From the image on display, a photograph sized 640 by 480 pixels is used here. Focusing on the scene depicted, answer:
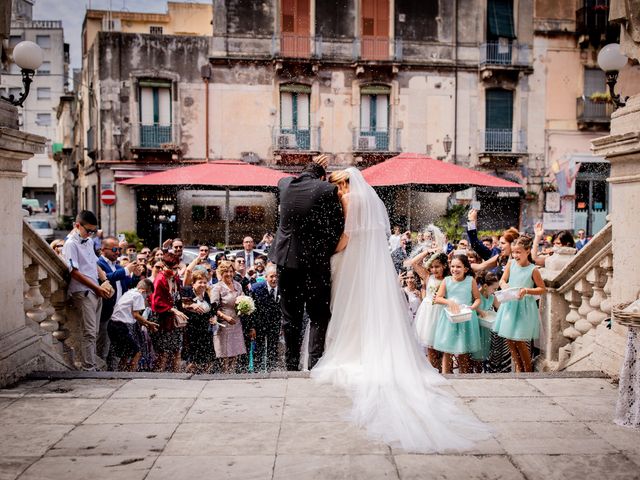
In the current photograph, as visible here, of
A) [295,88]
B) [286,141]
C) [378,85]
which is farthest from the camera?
[378,85]

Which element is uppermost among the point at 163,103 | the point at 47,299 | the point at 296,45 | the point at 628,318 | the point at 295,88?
the point at 296,45

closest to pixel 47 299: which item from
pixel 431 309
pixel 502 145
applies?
pixel 431 309

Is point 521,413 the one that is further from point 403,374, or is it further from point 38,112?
point 38,112

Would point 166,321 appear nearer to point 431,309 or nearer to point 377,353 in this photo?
point 431,309

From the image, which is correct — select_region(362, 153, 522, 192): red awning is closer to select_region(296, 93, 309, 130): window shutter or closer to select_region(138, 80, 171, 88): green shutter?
select_region(296, 93, 309, 130): window shutter

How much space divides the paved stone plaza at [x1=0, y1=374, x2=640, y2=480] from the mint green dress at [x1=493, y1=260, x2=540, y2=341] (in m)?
1.38

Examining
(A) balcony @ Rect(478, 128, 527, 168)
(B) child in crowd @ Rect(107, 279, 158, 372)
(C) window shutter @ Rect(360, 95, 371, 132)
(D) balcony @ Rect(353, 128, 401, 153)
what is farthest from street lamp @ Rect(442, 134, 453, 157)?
(B) child in crowd @ Rect(107, 279, 158, 372)

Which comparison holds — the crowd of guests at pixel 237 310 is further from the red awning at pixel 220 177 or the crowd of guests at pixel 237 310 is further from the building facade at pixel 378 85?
the building facade at pixel 378 85

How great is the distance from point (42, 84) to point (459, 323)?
6009 cm

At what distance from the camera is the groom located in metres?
6.03

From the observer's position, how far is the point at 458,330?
690 cm

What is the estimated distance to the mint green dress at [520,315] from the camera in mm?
6840

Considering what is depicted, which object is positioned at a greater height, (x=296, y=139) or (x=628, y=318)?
(x=296, y=139)

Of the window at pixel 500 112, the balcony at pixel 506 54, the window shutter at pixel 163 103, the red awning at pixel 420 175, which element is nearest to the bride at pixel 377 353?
the red awning at pixel 420 175
